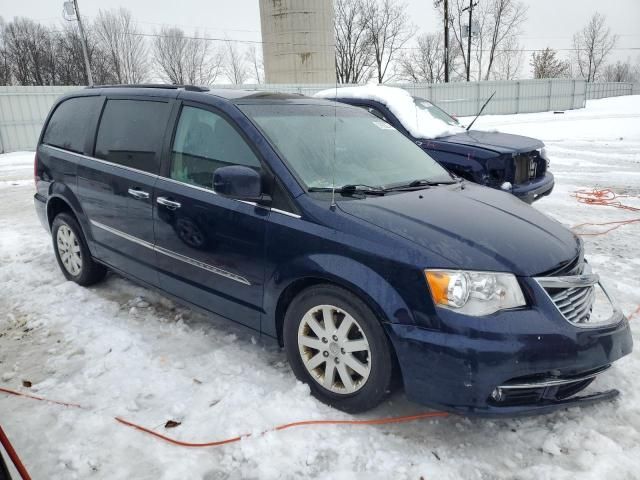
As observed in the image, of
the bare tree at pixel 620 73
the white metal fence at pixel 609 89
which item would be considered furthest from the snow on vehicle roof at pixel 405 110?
the bare tree at pixel 620 73

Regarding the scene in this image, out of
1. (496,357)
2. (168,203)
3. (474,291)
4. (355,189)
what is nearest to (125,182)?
(168,203)

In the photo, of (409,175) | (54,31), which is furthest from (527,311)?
(54,31)

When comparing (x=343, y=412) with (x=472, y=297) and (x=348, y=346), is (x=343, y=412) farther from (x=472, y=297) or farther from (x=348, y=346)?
(x=472, y=297)

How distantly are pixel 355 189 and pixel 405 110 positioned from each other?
4.17m

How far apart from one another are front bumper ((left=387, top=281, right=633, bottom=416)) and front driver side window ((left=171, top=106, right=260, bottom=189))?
146 cm

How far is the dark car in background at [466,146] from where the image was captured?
588 centimetres

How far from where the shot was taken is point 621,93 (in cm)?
4994

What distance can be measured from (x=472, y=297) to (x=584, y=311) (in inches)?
26.0

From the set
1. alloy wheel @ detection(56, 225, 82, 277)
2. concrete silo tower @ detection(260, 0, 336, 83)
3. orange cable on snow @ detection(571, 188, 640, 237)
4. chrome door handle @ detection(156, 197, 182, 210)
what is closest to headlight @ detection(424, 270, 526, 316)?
chrome door handle @ detection(156, 197, 182, 210)

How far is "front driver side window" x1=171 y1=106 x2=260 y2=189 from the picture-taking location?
315cm

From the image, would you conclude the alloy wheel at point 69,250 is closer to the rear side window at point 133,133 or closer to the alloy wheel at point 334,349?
the rear side window at point 133,133

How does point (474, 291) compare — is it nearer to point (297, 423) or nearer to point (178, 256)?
point (297, 423)

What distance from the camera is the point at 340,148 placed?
3.37m

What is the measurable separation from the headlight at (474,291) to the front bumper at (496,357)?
0.05 meters
